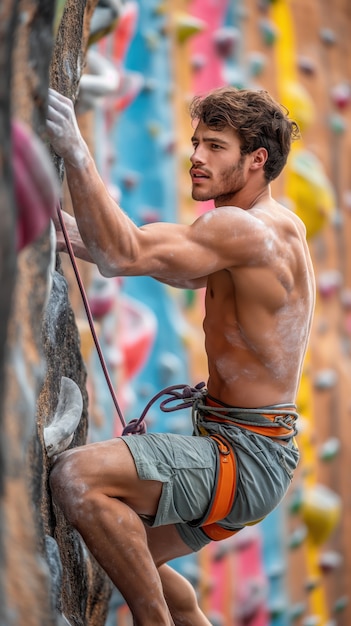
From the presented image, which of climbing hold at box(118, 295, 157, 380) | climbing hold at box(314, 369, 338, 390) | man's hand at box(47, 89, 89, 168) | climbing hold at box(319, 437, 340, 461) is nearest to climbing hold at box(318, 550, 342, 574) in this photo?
climbing hold at box(319, 437, 340, 461)

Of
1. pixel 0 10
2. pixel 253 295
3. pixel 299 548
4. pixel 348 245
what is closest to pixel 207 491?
pixel 253 295

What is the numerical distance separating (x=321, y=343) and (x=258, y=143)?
326 cm

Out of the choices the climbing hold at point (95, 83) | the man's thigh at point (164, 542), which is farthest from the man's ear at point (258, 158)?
the climbing hold at point (95, 83)

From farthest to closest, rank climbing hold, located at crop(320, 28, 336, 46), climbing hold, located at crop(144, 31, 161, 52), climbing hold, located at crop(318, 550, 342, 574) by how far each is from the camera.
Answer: climbing hold, located at crop(320, 28, 336, 46), climbing hold, located at crop(318, 550, 342, 574), climbing hold, located at crop(144, 31, 161, 52)

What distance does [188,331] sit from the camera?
4.19 metres

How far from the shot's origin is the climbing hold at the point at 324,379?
489 centimetres

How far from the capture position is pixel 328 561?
16.0 feet

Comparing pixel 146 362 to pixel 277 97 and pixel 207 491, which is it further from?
pixel 207 491

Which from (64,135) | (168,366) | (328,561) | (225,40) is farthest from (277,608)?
(64,135)

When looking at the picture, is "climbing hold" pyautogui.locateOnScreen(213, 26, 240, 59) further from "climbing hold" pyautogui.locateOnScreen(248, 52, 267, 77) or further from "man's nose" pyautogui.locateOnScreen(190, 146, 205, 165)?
"man's nose" pyautogui.locateOnScreen(190, 146, 205, 165)

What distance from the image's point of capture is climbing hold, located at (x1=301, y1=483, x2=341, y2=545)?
15.4 ft

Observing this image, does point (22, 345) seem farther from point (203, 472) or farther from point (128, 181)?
point (128, 181)

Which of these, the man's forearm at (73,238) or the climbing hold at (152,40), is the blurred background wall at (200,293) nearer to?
the climbing hold at (152,40)

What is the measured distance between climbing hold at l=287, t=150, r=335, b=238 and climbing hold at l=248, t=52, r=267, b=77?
1.48 feet
